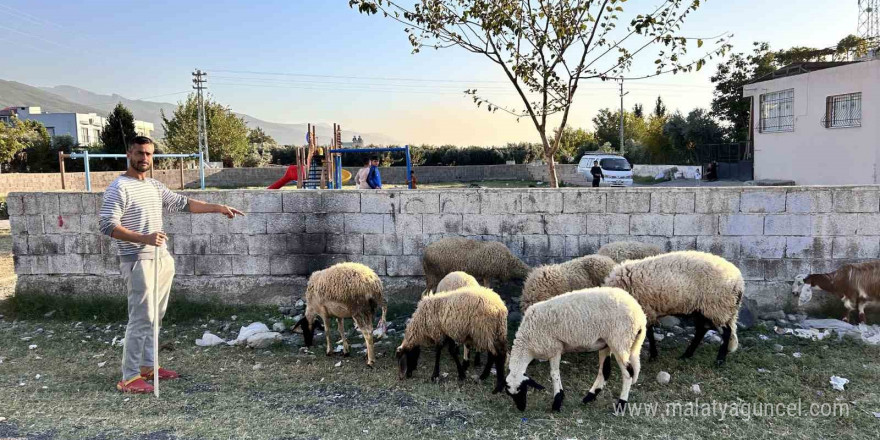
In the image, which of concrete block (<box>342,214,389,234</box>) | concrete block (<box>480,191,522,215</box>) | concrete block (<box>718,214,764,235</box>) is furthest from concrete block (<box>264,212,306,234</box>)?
concrete block (<box>718,214,764,235</box>)

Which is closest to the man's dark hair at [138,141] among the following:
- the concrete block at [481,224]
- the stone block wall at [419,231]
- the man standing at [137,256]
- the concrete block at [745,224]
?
the man standing at [137,256]

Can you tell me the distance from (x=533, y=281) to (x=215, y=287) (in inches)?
173

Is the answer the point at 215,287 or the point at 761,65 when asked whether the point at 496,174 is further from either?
the point at 215,287

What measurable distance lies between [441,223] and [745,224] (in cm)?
385

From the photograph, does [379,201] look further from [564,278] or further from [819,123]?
[819,123]

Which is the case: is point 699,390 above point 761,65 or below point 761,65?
below

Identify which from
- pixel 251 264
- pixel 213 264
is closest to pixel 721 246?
pixel 251 264

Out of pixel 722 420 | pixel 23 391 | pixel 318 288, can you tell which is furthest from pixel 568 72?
pixel 23 391

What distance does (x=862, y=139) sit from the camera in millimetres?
18391

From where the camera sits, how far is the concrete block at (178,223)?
24.9 feet

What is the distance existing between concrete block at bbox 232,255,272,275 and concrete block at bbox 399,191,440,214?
206 cm

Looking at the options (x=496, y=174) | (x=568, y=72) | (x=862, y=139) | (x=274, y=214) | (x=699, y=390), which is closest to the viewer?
(x=699, y=390)

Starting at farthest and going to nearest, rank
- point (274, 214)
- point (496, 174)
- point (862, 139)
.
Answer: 1. point (496, 174)
2. point (862, 139)
3. point (274, 214)

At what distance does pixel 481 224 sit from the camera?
743 cm
